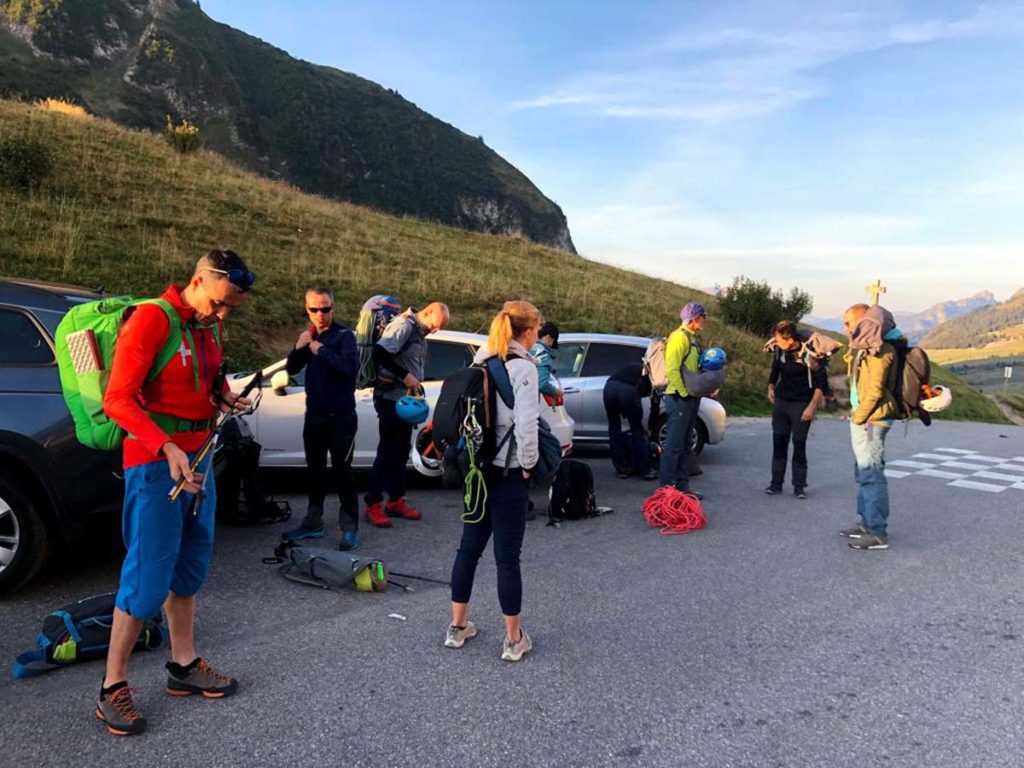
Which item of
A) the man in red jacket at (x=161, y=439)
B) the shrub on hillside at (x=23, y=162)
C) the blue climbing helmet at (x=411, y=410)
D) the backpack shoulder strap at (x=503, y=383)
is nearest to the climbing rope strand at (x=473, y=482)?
the backpack shoulder strap at (x=503, y=383)

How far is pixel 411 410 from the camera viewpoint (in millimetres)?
5555

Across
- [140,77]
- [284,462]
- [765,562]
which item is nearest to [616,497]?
[765,562]

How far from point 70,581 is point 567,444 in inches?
173

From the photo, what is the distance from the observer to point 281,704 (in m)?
3.08

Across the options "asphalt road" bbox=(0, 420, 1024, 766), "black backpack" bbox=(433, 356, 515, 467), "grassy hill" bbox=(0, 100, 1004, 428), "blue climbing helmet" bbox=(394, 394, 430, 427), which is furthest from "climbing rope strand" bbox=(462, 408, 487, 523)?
"grassy hill" bbox=(0, 100, 1004, 428)

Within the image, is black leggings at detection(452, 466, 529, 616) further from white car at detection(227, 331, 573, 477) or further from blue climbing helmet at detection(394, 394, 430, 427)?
white car at detection(227, 331, 573, 477)

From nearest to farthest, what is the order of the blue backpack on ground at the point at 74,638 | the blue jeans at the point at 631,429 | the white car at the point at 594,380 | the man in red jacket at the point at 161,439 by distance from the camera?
the man in red jacket at the point at 161,439 → the blue backpack on ground at the point at 74,638 → the blue jeans at the point at 631,429 → the white car at the point at 594,380

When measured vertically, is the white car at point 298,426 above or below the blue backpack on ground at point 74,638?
above

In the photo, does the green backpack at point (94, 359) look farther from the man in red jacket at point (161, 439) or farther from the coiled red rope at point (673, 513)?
the coiled red rope at point (673, 513)

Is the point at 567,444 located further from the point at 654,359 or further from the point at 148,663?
the point at 148,663

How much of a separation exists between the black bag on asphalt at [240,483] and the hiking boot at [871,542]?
4.75m

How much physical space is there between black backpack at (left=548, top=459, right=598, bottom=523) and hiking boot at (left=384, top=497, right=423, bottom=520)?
3.90ft

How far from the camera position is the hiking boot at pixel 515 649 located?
3594mm

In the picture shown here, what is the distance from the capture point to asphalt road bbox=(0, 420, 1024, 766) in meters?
2.83
